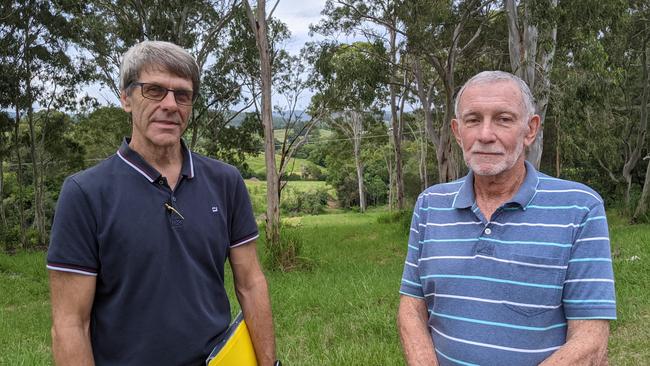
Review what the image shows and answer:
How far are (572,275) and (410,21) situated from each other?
10658mm

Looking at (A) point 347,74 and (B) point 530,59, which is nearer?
(B) point 530,59

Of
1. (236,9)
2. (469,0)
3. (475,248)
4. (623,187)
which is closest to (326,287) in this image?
(475,248)

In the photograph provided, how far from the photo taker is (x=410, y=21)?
11.6m

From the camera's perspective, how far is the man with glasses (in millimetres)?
1554

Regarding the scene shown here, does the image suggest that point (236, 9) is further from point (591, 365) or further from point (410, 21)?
point (591, 365)

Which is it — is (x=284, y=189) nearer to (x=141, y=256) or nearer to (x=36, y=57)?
(x=36, y=57)

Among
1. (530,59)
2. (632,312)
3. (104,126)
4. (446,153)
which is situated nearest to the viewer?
(632,312)

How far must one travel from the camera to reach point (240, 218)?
76.0 inches

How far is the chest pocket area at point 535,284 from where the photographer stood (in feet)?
5.41

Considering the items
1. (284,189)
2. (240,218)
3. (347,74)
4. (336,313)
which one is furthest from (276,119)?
(284,189)

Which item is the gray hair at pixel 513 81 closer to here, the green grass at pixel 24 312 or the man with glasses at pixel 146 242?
the man with glasses at pixel 146 242

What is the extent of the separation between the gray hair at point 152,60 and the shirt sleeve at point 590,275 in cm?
135

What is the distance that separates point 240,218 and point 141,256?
1.37 feet

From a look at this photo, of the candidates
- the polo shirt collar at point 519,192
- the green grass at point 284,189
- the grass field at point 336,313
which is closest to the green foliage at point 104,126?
the grass field at point 336,313
